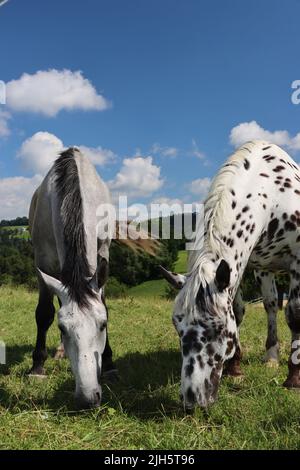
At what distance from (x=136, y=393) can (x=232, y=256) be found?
194cm

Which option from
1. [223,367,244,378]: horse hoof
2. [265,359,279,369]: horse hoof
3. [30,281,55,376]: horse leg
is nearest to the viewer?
[223,367,244,378]: horse hoof

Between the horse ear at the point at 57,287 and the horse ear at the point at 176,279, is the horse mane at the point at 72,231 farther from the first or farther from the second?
the horse ear at the point at 176,279

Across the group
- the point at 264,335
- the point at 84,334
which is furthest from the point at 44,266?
the point at 264,335

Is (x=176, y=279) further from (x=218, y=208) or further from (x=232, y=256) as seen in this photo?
(x=218, y=208)

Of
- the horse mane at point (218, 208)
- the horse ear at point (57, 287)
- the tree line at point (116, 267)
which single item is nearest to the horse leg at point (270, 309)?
the horse mane at point (218, 208)

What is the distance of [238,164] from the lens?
5.33m

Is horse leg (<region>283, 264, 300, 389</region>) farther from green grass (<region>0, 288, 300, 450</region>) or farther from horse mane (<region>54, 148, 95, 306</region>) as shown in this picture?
horse mane (<region>54, 148, 95, 306</region>)

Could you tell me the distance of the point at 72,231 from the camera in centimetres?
494

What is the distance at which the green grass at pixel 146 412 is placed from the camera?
3.46 m

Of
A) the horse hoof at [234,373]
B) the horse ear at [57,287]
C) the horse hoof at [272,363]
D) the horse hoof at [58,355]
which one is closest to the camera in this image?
the horse ear at [57,287]

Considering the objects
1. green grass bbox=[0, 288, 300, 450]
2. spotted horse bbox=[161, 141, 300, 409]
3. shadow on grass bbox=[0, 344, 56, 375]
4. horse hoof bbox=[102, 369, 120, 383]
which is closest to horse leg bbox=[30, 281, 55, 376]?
green grass bbox=[0, 288, 300, 450]

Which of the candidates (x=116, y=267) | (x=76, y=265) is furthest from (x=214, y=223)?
(x=116, y=267)

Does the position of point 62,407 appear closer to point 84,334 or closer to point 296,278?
point 84,334

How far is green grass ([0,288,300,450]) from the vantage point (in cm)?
346
